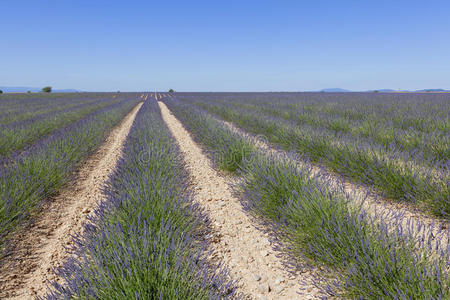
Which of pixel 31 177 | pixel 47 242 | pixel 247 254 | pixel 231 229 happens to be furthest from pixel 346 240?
pixel 31 177

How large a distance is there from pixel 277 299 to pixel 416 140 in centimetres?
490

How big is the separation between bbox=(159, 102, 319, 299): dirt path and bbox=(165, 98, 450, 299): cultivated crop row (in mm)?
183

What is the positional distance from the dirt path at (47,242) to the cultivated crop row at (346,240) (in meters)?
1.89

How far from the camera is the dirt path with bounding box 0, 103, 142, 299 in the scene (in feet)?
6.57

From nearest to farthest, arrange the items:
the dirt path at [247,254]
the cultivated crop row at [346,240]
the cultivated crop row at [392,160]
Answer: the cultivated crop row at [346,240], the dirt path at [247,254], the cultivated crop row at [392,160]

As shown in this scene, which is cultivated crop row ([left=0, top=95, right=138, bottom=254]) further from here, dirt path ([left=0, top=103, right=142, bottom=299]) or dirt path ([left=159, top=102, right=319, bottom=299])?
dirt path ([left=159, top=102, right=319, bottom=299])

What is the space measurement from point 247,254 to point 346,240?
90 cm

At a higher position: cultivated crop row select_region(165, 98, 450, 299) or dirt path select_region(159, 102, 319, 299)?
cultivated crop row select_region(165, 98, 450, 299)

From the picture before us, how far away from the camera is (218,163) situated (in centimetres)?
511

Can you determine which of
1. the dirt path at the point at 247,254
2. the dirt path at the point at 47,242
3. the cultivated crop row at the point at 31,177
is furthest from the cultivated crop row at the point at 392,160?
the cultivated crop row at the point at 31,177

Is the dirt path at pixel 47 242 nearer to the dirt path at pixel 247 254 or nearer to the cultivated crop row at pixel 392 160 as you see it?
the dirt path at pixel 247 254

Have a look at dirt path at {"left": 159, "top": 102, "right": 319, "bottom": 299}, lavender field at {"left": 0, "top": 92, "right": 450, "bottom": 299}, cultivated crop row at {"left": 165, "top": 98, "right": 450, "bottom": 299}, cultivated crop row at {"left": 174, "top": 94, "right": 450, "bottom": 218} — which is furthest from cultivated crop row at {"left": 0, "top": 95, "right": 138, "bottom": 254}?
cultivated crop row at {"left": 174, "top": 94, "right": 450, "bottom": 218}

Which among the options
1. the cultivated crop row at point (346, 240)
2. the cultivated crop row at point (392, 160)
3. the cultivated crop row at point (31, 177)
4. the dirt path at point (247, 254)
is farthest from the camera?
the cultivated crop row at point (392, 160)

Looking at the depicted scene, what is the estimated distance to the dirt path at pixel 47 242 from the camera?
2004 millimetres
